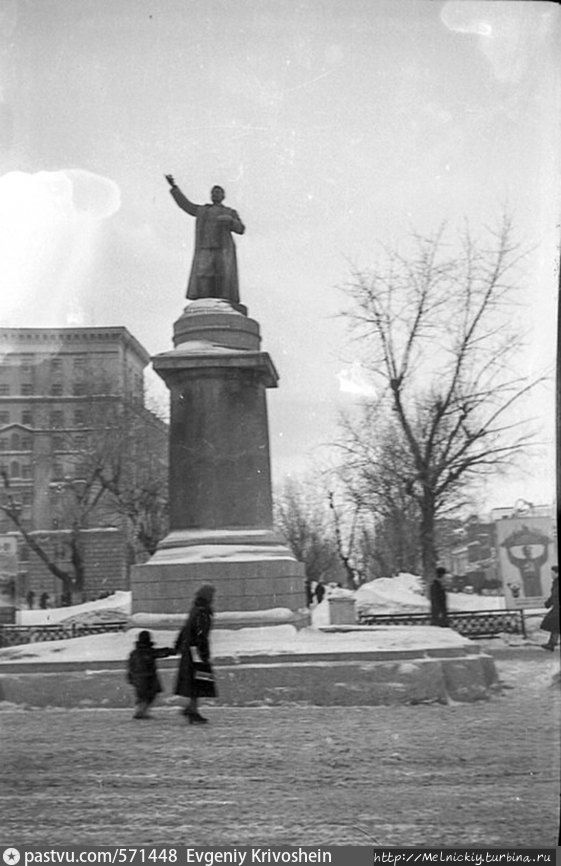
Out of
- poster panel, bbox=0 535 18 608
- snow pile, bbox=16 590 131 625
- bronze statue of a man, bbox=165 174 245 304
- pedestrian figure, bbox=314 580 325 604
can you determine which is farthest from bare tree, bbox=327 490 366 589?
poster panel, bbox=0 535 18 608

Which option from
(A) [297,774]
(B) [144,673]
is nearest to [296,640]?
(B) [144,673]

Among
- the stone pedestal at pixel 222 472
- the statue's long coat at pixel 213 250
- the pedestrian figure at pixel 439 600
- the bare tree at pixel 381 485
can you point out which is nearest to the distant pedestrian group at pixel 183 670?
the stone pedestal at pixel 222 472

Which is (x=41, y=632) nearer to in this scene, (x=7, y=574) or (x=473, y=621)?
(x=7, y=574)

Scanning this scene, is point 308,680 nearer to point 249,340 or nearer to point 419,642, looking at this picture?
point 419,642

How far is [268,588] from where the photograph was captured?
461 centimetres

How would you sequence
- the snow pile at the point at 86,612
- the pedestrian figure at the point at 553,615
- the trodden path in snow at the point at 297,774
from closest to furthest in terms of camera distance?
1. the trodden path in snow at the point at 297,774
2. the pedestrian figure at the point at 553,615
3. the snow pile at the point at 86,612

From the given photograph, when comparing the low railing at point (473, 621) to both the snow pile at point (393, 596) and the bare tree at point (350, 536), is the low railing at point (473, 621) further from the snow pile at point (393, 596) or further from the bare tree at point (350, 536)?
the bare tree at point (350, 536)

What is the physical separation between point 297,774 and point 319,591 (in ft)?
3.57

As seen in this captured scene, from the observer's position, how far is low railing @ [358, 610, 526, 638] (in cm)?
378

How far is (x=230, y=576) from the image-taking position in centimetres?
468

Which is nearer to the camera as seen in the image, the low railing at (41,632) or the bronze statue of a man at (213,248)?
the low railing at (41,632)

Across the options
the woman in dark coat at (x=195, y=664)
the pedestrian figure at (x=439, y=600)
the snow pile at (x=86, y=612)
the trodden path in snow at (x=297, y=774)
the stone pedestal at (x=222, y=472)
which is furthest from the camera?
the stone pedestal at (x=222, y=472)

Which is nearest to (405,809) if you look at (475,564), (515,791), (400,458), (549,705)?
(515,791)

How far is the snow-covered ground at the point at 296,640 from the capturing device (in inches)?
154
